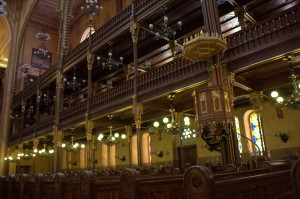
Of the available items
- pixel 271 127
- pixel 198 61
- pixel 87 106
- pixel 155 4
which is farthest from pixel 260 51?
pixel 87 106

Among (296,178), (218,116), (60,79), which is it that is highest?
(60,79)

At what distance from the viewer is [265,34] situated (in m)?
8.40

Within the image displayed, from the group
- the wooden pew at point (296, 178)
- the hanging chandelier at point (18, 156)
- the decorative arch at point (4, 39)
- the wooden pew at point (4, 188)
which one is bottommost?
the wooden pew at point (4, 188)

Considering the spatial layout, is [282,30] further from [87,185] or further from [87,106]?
[87,106]

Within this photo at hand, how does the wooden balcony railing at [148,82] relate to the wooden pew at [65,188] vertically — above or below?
above

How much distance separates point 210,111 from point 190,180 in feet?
15.6

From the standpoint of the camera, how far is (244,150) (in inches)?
609

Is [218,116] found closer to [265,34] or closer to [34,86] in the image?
[265,34]

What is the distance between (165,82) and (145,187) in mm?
7389

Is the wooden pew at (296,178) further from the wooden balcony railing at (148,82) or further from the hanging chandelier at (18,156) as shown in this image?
the hanging chandelier at (18,156)

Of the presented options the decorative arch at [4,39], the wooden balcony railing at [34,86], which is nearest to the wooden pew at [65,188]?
the wooden balcony railing at [34,86]

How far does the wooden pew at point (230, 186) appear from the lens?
121 inches

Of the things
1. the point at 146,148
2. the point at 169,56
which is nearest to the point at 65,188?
the point at 169,56

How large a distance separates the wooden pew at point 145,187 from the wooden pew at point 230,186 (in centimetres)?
106
